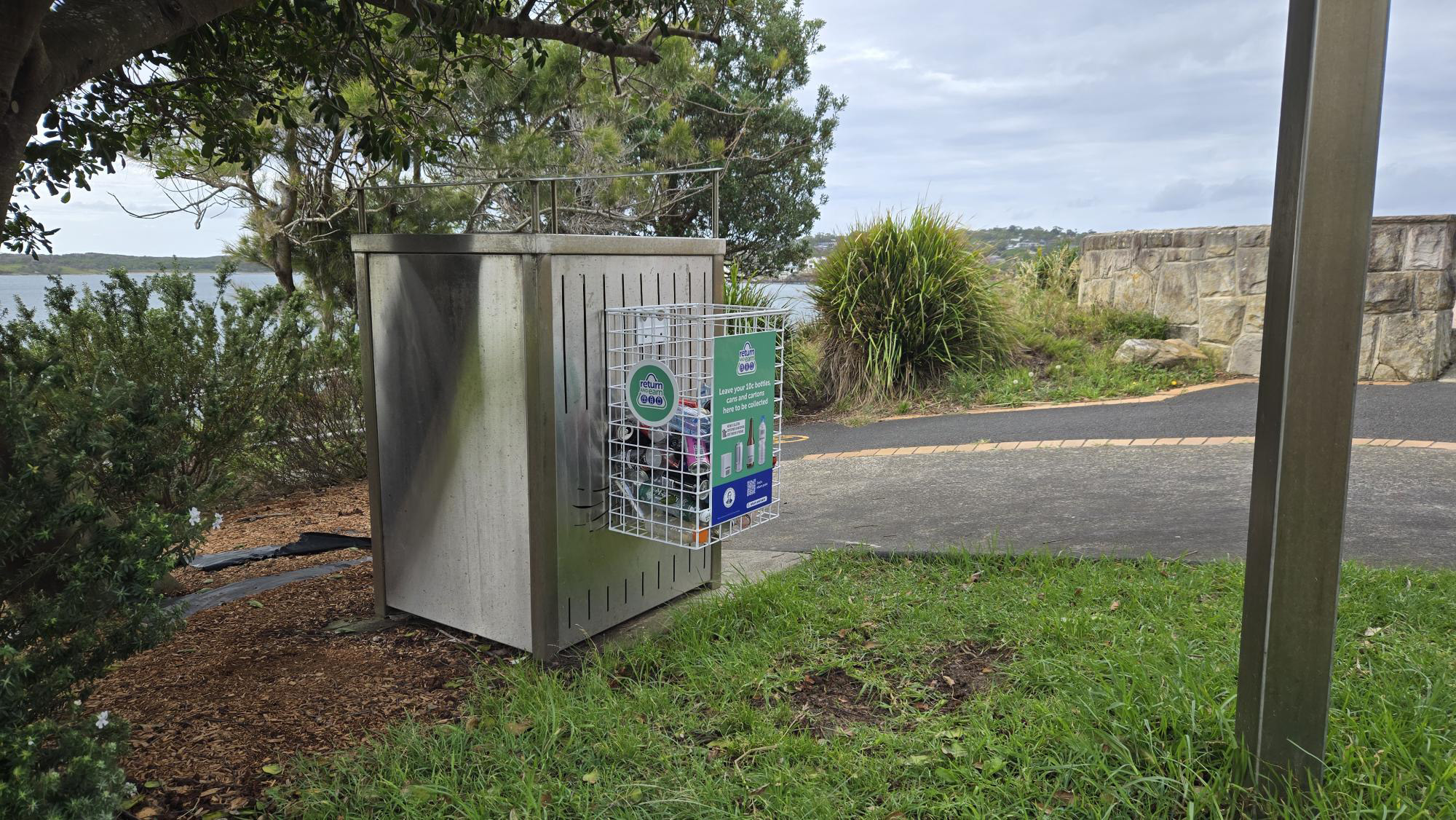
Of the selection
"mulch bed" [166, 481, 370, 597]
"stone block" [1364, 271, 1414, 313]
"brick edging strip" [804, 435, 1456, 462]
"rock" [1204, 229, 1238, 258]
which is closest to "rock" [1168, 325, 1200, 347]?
"rock" [1204, 229, 1238, 258]

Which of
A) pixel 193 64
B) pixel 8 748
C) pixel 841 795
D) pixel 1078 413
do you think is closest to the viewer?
pixel 8 748

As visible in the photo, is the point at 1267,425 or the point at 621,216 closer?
the point at 1267,425

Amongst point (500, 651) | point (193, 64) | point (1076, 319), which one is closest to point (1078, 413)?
point (1076, 319)

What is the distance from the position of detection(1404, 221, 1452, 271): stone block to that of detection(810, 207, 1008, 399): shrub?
13.5 ft

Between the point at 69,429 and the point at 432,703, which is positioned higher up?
the point at 69,429

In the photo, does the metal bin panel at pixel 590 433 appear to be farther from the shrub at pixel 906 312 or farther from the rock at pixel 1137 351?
the rock at pixel 1137 351

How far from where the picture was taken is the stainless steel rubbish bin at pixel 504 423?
351cm

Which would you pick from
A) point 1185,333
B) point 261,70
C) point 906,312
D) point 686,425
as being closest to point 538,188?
point 686,425

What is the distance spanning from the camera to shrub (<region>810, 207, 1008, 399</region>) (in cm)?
1085

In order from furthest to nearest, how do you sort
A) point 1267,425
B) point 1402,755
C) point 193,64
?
point 193,64 < point 1402,755 < point 1267,425

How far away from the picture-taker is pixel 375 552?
4215mm

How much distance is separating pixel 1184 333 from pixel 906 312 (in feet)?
12.7

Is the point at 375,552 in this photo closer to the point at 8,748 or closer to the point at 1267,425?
the point at 8,748

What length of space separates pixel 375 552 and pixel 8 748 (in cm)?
217
